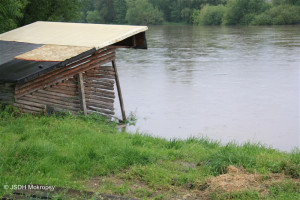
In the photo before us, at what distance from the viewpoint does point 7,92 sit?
10.4 meters

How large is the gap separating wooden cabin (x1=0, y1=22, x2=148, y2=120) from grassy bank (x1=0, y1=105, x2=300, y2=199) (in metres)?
1.91

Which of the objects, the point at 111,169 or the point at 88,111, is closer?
the point at 111,169

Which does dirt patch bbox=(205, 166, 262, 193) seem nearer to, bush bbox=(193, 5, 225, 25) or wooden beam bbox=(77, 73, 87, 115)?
wooden beam bbox=(77, 73, 87, 115)

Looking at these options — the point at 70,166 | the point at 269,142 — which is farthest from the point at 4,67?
the point at 269,142

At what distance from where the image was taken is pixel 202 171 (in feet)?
22.1

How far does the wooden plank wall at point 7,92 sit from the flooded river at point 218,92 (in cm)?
381

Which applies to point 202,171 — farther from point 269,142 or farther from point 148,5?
point 148,5

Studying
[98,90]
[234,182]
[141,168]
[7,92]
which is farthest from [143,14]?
[234,182]

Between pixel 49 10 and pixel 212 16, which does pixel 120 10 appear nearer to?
pixel 212 16

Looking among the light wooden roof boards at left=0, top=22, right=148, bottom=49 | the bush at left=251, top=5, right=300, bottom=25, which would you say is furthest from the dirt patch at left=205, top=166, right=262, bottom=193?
the bush at left=251, top=5, right=300, bottom=25

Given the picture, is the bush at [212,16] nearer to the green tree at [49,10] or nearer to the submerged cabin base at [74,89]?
the green tree at [49,10]

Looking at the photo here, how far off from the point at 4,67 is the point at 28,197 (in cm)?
637

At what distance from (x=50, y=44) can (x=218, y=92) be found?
27.7 feet

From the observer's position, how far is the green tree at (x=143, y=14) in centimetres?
7619
